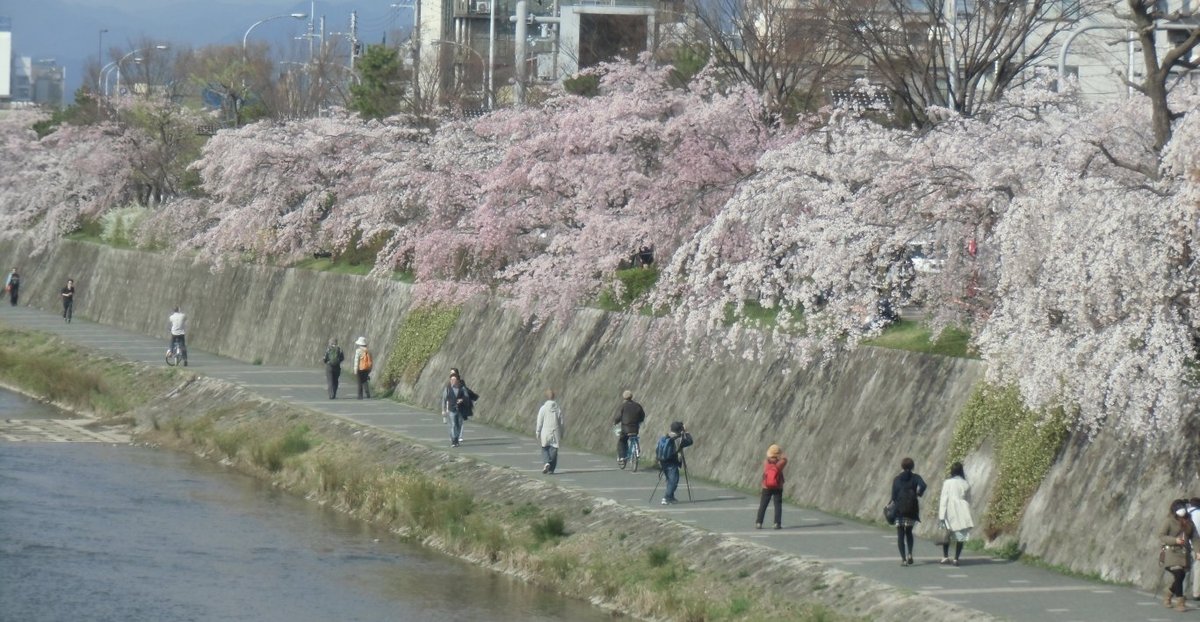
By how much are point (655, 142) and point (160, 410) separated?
13.9 m

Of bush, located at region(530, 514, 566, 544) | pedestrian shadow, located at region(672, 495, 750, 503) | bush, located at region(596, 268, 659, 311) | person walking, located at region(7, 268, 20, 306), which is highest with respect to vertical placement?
person walking, located at region(7, 268, 20, 306)

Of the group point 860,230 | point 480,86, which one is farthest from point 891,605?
point 480,86

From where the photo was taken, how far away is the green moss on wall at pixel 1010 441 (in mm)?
19312

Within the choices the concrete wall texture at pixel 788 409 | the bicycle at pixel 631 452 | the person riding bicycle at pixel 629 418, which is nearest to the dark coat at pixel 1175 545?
the concrete wall texture at pixel 788 409

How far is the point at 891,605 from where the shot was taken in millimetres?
16969

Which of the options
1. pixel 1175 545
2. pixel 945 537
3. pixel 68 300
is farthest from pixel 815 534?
pixel 68 300

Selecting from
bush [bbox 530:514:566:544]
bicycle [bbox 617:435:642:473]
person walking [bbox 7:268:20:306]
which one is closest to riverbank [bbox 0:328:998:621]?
bush [bbox 530:514:566:544]

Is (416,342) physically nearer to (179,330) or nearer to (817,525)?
(179,330)

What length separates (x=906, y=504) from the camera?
61.1 feet

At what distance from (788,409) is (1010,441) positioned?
200 inches

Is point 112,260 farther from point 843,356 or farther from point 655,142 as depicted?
point 843,356

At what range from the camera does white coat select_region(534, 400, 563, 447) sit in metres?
25.3

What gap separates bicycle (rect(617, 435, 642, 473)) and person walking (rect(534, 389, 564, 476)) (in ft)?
3.45

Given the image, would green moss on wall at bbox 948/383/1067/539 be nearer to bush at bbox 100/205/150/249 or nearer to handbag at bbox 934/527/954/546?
handbag at bbox 934/527/954/546
